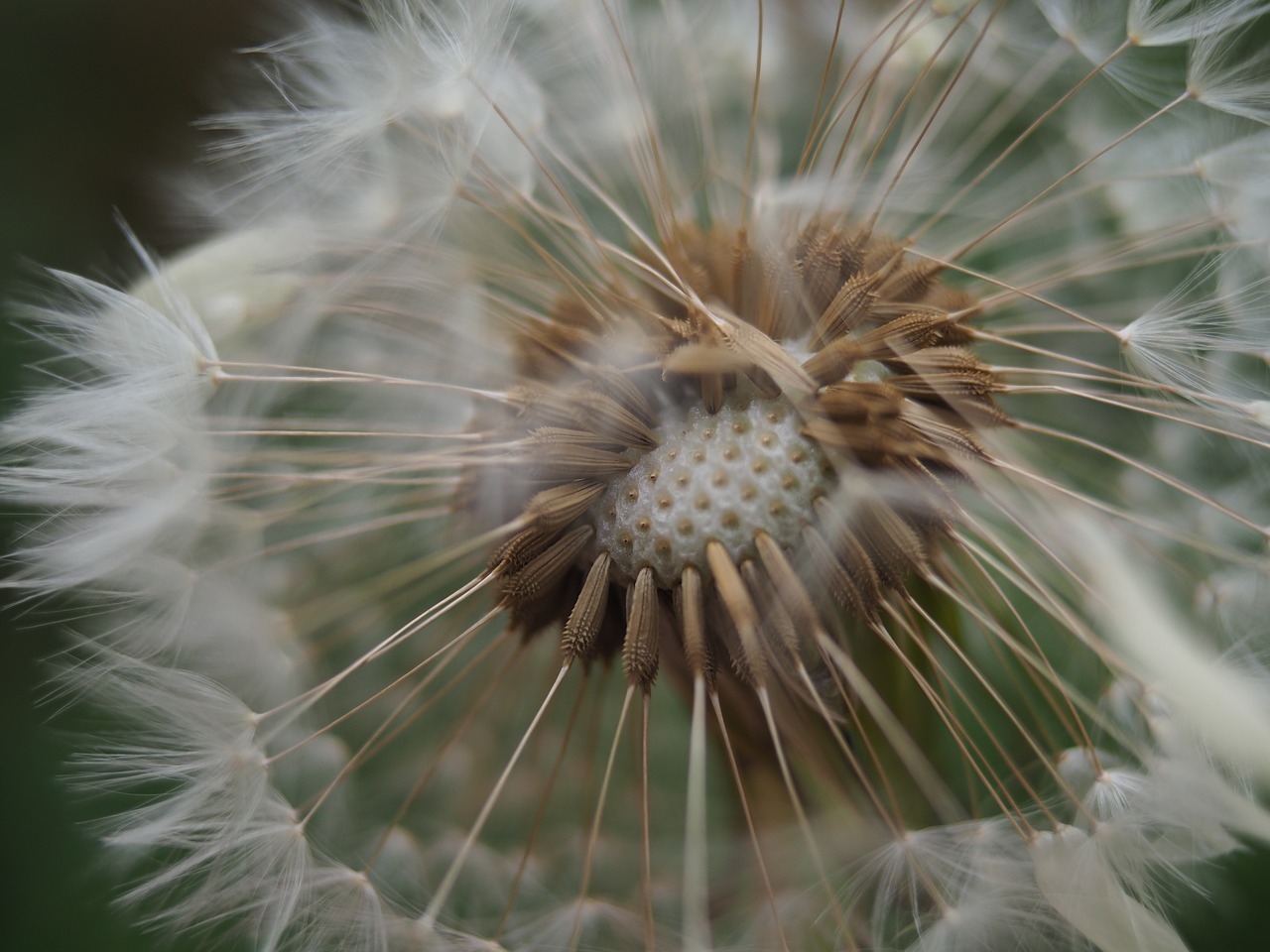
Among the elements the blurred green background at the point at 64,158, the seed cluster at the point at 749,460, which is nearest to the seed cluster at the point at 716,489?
the seed cluster at the point at 749,460

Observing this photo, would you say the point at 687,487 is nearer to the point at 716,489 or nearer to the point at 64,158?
the point at 716,489

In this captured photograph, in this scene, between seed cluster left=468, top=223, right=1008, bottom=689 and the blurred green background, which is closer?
seed cluster left=468, top=223, right=1008, bottom=689

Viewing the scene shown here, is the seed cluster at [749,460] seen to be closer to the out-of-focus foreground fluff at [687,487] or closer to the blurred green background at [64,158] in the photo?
the out-of-focus foreground fluff at [687,487]

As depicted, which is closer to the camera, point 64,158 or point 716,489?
→ point 716,489

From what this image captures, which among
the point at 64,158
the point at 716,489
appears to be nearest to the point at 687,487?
the point at 716,489

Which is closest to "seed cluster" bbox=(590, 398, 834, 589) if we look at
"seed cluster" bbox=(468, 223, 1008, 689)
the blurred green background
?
"seed cluster" bbox=(468, 223, 1008, 689)

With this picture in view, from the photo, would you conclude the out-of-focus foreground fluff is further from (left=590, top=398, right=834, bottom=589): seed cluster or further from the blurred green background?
the blurred green background

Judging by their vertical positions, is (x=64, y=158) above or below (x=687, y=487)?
above
